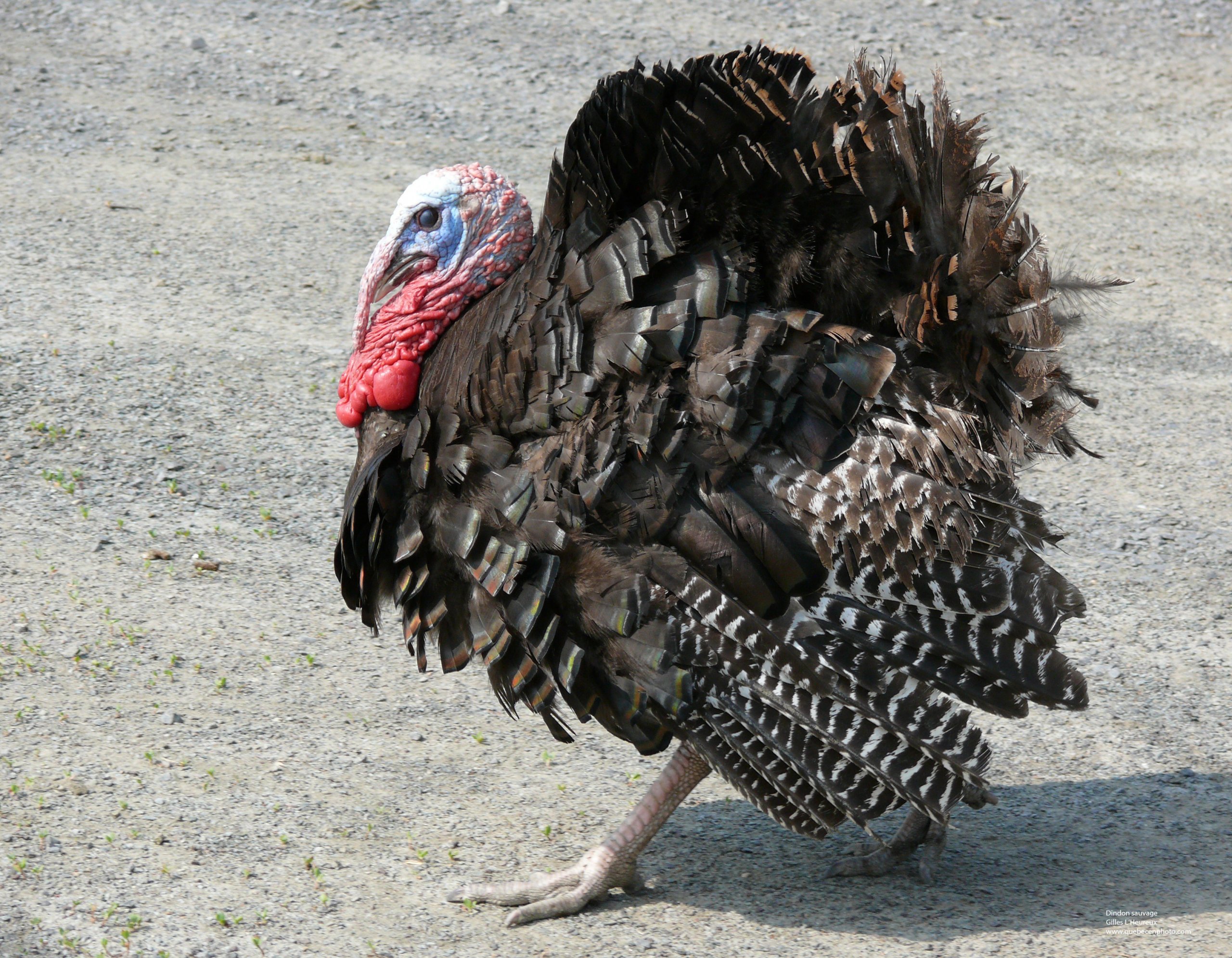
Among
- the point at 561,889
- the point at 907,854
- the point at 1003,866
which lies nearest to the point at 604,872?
the point at 561,889

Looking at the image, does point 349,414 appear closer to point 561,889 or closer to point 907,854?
point 561,889

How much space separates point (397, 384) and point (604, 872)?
1.50 meters

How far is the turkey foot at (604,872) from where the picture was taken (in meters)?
3.81

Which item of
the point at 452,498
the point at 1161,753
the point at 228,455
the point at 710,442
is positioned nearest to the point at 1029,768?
the point at 1161,753

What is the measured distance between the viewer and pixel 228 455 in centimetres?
614

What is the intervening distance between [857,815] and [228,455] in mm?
3600

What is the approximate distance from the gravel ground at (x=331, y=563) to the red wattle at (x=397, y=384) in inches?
47.2

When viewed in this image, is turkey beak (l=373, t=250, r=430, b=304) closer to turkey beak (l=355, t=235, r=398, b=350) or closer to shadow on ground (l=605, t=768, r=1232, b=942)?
turkey beak (l=355, t=235, r=398, b=350)

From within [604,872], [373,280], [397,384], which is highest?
[373,280]

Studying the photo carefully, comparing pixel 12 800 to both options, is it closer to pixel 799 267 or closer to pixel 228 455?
pixel 228 455

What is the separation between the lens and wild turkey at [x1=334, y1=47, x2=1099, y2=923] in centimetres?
354

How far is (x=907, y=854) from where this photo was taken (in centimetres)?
412

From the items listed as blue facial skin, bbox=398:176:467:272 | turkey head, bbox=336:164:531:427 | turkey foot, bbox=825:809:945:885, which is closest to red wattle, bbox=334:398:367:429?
turkey head, bbox=336:164:531:427

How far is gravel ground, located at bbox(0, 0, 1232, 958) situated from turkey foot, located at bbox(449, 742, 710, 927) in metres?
0.07
